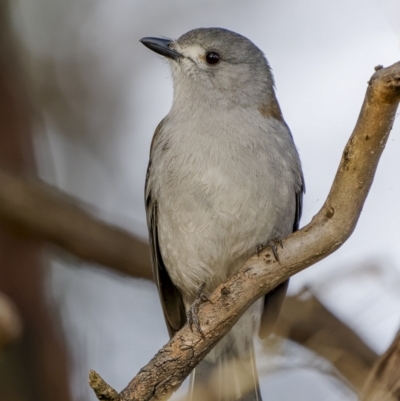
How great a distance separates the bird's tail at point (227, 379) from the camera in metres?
4.25

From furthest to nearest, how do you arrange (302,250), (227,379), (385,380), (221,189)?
(227,379) → (221,189) → (302,250) → (385,380)

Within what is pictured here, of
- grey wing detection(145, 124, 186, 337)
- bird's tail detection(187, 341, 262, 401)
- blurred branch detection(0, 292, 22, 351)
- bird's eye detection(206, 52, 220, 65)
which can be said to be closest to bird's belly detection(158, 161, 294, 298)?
grey wing detection(145, 124, 186, 337)

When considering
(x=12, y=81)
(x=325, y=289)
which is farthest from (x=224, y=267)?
(x=12, y=81)

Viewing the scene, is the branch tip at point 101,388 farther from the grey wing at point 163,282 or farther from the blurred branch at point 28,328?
the grey wing at point 163,282

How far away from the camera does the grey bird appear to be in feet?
14.9

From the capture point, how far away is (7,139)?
228 inches

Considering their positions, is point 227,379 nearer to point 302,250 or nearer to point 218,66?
point 302,250

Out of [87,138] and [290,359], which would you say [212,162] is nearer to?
[290,359]

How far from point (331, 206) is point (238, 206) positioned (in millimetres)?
1072

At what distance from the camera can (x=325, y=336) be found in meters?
4.14

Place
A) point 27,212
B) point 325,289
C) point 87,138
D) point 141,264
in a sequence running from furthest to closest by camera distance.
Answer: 1. point 87,138
2. point 141,264
3. point 27,212
4. point 325,289

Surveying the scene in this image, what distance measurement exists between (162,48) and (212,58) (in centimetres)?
35

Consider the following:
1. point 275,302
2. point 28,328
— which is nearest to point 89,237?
point 28,328

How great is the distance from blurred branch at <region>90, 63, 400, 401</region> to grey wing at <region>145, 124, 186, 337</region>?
1.08 m
